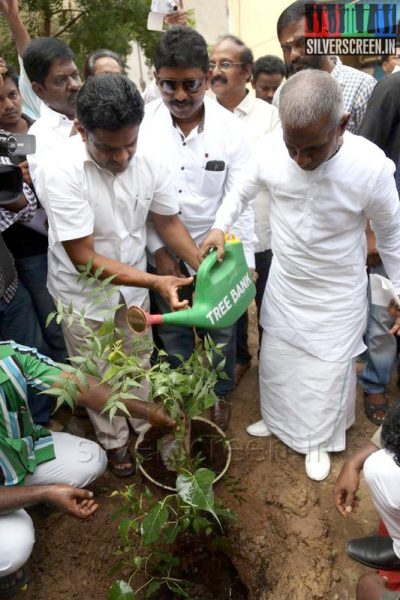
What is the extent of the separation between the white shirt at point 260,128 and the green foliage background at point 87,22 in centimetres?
247

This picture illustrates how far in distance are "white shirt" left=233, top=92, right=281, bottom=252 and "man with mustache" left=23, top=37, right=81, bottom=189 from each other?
0.91m

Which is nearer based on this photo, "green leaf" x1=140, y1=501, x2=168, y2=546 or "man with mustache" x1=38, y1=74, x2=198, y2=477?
"green leaf" x1=140, y1=501, x2=168, y2=546

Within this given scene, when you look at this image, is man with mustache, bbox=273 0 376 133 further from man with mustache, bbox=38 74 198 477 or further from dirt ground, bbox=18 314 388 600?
dirt ground, bbox=18 314 388 600

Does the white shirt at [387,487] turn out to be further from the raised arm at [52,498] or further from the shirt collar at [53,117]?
the shirt collar at [53,117]

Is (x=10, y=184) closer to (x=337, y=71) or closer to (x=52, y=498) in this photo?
(x=52, y=498)

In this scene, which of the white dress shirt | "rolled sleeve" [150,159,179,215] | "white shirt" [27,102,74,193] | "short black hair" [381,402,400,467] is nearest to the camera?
"short black hair" [381,402,400,467]

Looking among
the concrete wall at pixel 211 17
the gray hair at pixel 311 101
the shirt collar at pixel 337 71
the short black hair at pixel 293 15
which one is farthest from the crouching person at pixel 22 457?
the concrete wall at pixel 211 17

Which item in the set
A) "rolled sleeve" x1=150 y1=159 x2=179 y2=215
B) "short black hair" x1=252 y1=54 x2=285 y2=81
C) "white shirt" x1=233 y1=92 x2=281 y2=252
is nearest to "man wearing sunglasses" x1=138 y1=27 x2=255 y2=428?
"rolled sleeve" x1=150 y1=159 x2=179 y2=215

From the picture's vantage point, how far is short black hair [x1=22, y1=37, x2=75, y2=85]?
244cm

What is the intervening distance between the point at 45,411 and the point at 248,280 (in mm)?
1246

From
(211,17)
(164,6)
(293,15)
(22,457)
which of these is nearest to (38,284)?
(22,457)

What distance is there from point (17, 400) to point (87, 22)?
4.17 meters

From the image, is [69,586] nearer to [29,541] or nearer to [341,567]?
[29,541]

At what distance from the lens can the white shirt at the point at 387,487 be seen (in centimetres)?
152
